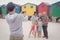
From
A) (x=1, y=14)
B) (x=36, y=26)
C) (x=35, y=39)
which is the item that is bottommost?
(x=35, y=39)

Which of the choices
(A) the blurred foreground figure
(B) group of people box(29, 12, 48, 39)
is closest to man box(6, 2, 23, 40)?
(A) the blurred foreground figure

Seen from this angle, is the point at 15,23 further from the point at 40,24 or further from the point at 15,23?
the point at 40,24

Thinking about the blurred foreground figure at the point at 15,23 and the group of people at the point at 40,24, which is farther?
the group of people at the point at 40,24

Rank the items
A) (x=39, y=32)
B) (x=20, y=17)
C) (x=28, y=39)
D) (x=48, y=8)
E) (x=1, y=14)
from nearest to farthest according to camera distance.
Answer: (x=20, y=17) → (x=28, y=39) → (x=39, y=32) → (x=48, y=8) → (x=1, y=14)

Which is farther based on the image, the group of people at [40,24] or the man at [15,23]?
the group of people at [40,24]

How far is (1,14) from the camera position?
2172 centimetres

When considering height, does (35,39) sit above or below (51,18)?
below

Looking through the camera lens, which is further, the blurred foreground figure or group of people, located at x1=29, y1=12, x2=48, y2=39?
group of people, located at x1=29, y1=12, x2=48, y2=39

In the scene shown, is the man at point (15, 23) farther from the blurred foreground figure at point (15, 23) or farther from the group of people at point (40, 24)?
the group of people at point (40, 24)

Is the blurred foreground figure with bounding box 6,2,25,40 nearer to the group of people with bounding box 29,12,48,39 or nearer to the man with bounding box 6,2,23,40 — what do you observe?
the man with bounding box 6,2,23,40

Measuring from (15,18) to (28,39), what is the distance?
153 inches

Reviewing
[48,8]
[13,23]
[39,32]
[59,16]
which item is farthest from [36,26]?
[48,8]

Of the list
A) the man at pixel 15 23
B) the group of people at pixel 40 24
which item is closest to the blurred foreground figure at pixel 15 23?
the man at pixel 15 23

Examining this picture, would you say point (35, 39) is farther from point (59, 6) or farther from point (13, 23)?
point (59, 6)
